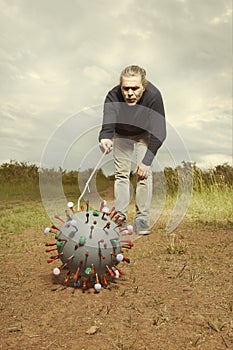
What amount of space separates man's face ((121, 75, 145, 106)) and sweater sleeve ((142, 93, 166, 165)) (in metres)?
0.45

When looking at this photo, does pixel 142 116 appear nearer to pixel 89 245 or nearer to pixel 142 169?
pixel 142 169

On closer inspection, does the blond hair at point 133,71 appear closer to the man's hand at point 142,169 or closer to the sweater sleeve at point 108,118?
the sweater sleeve at point 108,118

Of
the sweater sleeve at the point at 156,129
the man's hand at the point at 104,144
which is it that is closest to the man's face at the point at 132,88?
the sweater sleeve at the point at 156,129

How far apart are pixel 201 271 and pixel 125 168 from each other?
6.72 ft

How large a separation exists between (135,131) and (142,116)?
0.30m

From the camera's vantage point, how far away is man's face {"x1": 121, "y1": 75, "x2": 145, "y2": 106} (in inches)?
181

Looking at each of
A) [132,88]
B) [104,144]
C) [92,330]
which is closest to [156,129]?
[132,88]

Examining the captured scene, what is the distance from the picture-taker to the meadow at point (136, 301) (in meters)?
2.62

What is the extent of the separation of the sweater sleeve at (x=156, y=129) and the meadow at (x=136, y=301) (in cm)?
69

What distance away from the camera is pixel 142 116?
5.32m

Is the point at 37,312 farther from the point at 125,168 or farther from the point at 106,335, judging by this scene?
the point at 125,168

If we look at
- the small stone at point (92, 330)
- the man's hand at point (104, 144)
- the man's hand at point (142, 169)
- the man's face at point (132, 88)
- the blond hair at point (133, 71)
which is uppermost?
the blond hair at point (133, 71)

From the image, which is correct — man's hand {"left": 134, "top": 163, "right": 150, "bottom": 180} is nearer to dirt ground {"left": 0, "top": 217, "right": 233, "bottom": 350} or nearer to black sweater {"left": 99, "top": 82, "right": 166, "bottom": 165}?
black sweater {"left": 99, "top": 82, "right": 166, "bottom": 165}

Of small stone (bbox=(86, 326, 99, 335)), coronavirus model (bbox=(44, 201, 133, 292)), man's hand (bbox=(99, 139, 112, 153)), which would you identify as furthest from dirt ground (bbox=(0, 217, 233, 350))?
man's hand (bbox=(99, 139, 112, 153))
